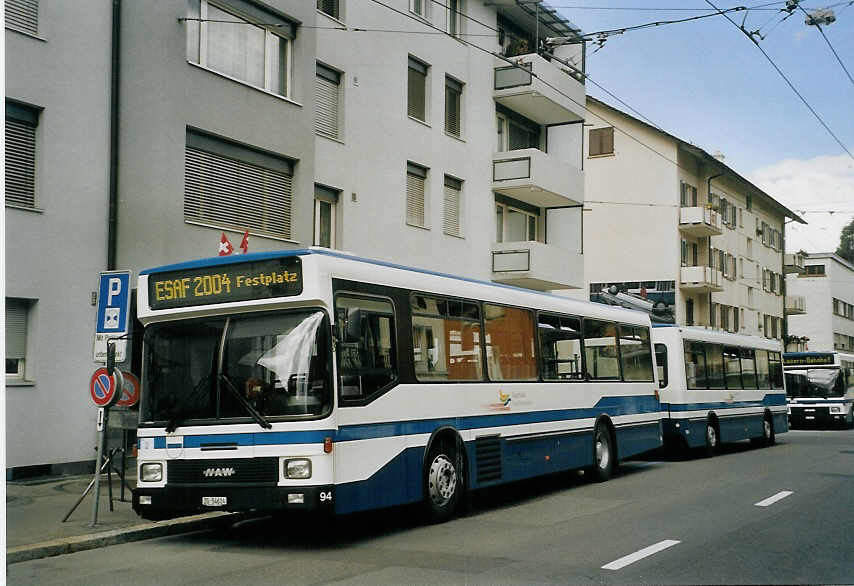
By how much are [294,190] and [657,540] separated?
40.8ft

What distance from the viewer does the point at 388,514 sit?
12.6 m

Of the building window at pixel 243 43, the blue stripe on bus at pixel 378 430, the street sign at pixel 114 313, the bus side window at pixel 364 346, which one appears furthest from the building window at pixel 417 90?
the bus side window at pixel 364 346

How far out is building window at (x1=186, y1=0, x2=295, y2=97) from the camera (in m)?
18.5

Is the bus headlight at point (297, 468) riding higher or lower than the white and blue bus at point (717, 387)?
lower

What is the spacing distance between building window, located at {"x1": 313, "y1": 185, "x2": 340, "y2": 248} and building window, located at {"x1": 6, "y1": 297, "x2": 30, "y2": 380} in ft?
25.8

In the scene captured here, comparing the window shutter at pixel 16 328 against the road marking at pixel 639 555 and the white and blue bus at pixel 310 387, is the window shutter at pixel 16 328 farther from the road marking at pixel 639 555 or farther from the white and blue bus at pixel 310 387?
the road marking at pixel 639 555

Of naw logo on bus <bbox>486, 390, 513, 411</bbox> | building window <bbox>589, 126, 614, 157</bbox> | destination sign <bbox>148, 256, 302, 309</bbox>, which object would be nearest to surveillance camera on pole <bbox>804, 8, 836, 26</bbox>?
naw logo on bus <bbox>486, 390, 513, 411</bbox>

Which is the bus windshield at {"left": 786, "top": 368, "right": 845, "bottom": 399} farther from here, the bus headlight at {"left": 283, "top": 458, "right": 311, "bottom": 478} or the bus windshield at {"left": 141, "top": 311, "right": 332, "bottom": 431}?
the bus headlight at {"left": 283, "top": 458, "right": 311, "bottom": 478}

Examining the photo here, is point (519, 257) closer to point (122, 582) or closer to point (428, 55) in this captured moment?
point (428, 55)

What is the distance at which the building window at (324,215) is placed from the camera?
22.6 meters

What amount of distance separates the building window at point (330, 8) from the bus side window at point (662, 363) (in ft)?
33.0

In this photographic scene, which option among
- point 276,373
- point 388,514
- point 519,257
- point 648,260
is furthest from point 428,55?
point 648,260

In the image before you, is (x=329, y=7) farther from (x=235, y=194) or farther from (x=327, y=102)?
(x=235, y=194)

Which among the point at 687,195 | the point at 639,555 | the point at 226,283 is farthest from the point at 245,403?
the point at 687,195
